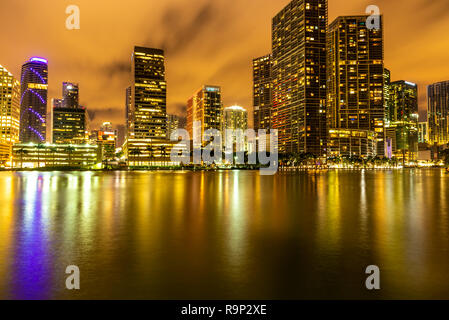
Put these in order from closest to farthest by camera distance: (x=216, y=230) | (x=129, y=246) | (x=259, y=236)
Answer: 1. (x=129, y=246)
2. (x=259, y=236)
3. (x=216, y=230)

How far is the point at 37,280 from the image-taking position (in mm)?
10914

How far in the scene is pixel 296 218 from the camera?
23.2m

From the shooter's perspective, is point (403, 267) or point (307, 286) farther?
point (403, 267)

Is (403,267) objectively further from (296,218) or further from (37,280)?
(37,280)

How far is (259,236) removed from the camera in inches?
695

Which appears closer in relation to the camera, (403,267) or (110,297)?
(110,297)

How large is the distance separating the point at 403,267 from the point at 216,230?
1048 cm

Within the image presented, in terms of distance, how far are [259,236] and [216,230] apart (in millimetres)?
3052
